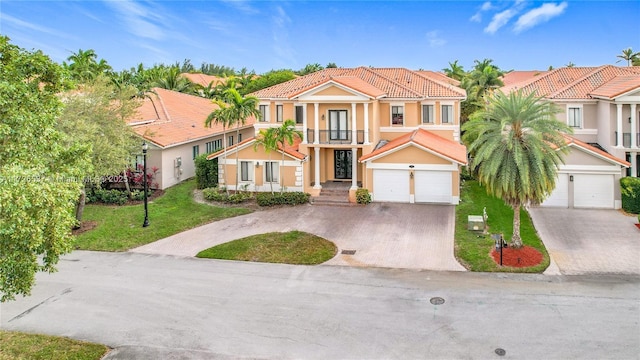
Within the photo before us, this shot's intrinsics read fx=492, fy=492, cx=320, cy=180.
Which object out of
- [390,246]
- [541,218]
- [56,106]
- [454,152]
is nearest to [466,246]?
[390,246]

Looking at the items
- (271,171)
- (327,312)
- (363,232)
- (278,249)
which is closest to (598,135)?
(363,232)

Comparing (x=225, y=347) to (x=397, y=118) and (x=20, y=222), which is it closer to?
(x=20, y=222)

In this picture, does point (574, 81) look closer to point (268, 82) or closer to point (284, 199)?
point (284, 199)

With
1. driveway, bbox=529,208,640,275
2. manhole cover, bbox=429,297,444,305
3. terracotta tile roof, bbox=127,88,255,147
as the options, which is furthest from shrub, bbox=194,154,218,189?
manhole cover, bbox=429,297,444,305

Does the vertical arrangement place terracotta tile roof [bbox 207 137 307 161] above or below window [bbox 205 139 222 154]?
below

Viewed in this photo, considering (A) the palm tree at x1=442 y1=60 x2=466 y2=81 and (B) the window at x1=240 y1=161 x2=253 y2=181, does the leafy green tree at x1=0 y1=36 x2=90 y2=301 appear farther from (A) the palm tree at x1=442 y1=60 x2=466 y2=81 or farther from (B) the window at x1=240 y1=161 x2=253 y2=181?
(A) the palm tree at x1=442 y1=60 x2=466 y2=81
